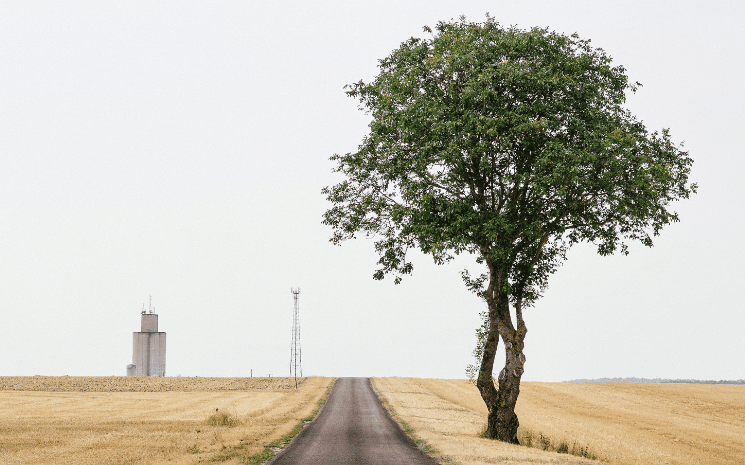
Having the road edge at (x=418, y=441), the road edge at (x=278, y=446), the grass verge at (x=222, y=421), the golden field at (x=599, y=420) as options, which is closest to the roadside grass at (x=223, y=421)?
the grass verge at (x=222, y=421)

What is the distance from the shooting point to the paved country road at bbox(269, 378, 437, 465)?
67.7 ft

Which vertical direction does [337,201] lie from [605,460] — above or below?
above

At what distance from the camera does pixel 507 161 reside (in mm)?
28703

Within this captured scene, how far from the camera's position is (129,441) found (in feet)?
88.3

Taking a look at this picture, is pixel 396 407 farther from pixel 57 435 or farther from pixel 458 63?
pixel 458 63

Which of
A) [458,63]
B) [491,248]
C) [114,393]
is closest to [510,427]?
[491,248]

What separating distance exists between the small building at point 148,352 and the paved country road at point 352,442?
72.8 m

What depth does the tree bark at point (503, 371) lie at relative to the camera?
28.2 m

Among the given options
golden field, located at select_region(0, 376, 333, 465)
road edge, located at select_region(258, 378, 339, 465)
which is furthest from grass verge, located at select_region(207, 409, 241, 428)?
road edge, located at select_region(258, 378, 339, 465)

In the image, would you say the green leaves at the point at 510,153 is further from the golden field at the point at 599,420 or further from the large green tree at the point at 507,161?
the golden field at the point at 599,420

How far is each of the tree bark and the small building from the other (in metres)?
89.9

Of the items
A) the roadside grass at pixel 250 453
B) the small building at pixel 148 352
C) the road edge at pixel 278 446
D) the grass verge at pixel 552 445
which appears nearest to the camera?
the road edge at pixel 278 446

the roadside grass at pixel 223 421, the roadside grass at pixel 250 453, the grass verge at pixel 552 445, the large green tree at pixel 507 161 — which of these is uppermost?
the large green tree at pixel 507 161

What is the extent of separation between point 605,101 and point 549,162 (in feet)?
21.8
